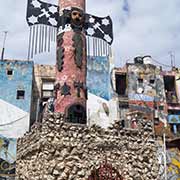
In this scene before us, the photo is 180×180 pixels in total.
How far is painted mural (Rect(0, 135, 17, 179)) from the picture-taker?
24984mm

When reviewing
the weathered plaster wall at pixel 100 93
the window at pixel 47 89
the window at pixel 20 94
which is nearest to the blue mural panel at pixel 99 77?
the weathered plaster wall at pixel 100 93

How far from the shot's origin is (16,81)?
92.9ft

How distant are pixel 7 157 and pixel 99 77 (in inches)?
442

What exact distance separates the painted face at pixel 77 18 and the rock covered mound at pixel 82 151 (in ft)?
18.6

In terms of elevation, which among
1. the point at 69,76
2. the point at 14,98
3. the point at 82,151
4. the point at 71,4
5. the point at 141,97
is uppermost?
the point at 71,4

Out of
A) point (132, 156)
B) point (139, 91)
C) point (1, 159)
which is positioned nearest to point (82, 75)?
point (132, 156)

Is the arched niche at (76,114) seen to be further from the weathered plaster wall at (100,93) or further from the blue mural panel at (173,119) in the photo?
the blue mural panel at (173,119)

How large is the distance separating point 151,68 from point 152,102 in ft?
12.0

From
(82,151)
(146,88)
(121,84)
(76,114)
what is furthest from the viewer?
(121,84)

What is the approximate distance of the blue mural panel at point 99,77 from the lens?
98.8 feet

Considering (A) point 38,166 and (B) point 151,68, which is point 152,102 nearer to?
(B) point 151,68

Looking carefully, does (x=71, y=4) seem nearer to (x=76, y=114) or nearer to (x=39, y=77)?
(x=76, y=114)

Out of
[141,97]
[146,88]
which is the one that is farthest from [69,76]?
[146,88]

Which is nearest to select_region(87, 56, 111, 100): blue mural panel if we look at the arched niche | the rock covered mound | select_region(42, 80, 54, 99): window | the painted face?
select_region(42, 80, 54, 99): window
